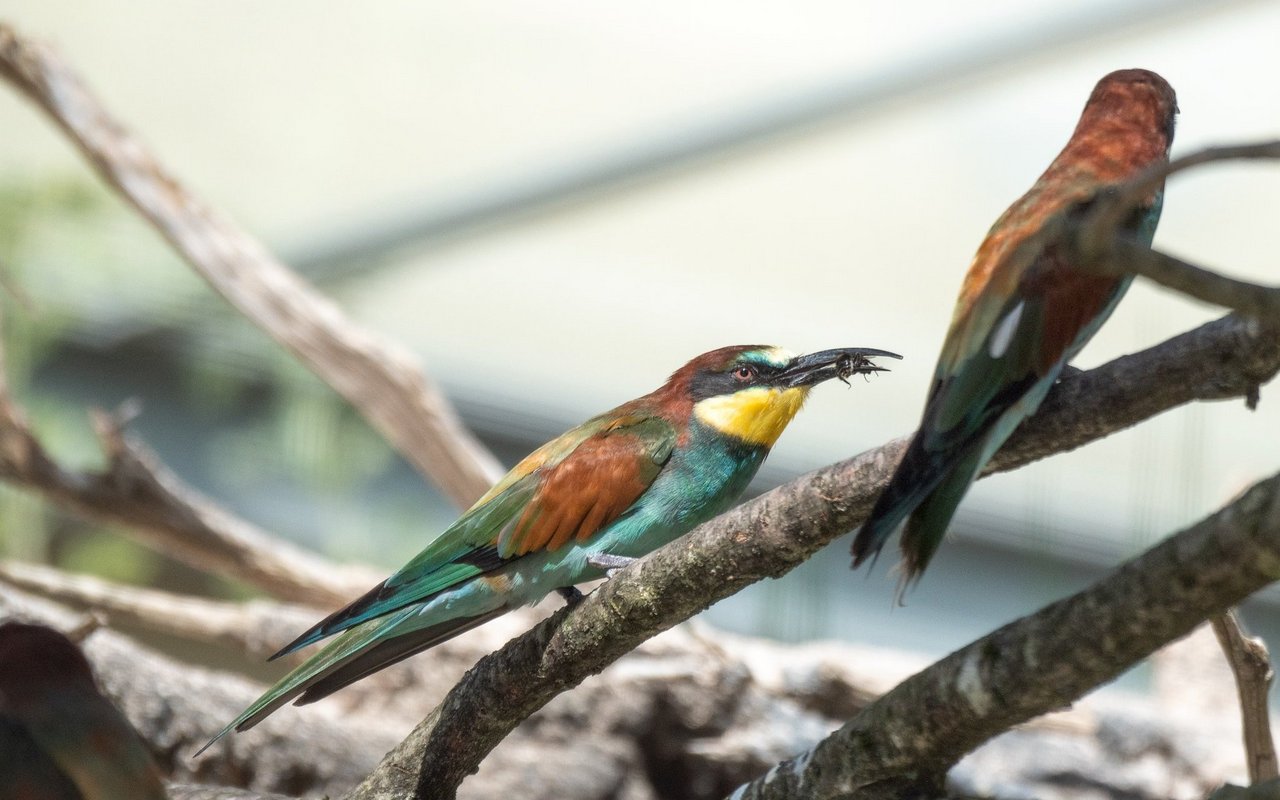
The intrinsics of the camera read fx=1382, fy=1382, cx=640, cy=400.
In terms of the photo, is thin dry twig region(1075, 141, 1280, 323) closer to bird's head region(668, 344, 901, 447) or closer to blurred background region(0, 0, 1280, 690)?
bird's head region(668, 344, 901, 447)

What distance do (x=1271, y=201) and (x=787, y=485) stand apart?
3.33 m

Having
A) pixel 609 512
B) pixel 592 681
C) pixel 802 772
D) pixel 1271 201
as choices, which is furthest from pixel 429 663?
pixel 1271 201

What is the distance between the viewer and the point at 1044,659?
48.8 inches

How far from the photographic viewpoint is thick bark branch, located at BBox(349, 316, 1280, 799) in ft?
4.57

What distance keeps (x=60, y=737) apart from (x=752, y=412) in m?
1.05

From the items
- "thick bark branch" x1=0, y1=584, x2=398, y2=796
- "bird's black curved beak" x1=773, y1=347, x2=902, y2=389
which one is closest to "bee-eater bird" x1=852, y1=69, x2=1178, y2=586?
"bird's black curved beak" x1=773, y1=347, x2=902, y2=389

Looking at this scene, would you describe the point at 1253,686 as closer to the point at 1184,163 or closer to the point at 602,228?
the point at 1184,163

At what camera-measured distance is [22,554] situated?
436 cm

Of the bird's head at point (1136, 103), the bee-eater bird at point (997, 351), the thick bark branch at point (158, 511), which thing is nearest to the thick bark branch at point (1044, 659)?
the bee-eater bird at point (997, 351)

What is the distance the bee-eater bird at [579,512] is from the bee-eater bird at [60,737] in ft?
1.06

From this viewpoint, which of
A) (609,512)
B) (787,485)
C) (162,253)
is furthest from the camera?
(162,253)

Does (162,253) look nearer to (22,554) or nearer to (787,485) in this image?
(22,554)

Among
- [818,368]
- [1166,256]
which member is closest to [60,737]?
[818,368]

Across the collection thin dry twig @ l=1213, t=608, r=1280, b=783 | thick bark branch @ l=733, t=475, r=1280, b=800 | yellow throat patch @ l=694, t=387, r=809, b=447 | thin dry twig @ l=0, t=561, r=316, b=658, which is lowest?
thin dry twig @ l=1213, t=608, r=1280, b=783
